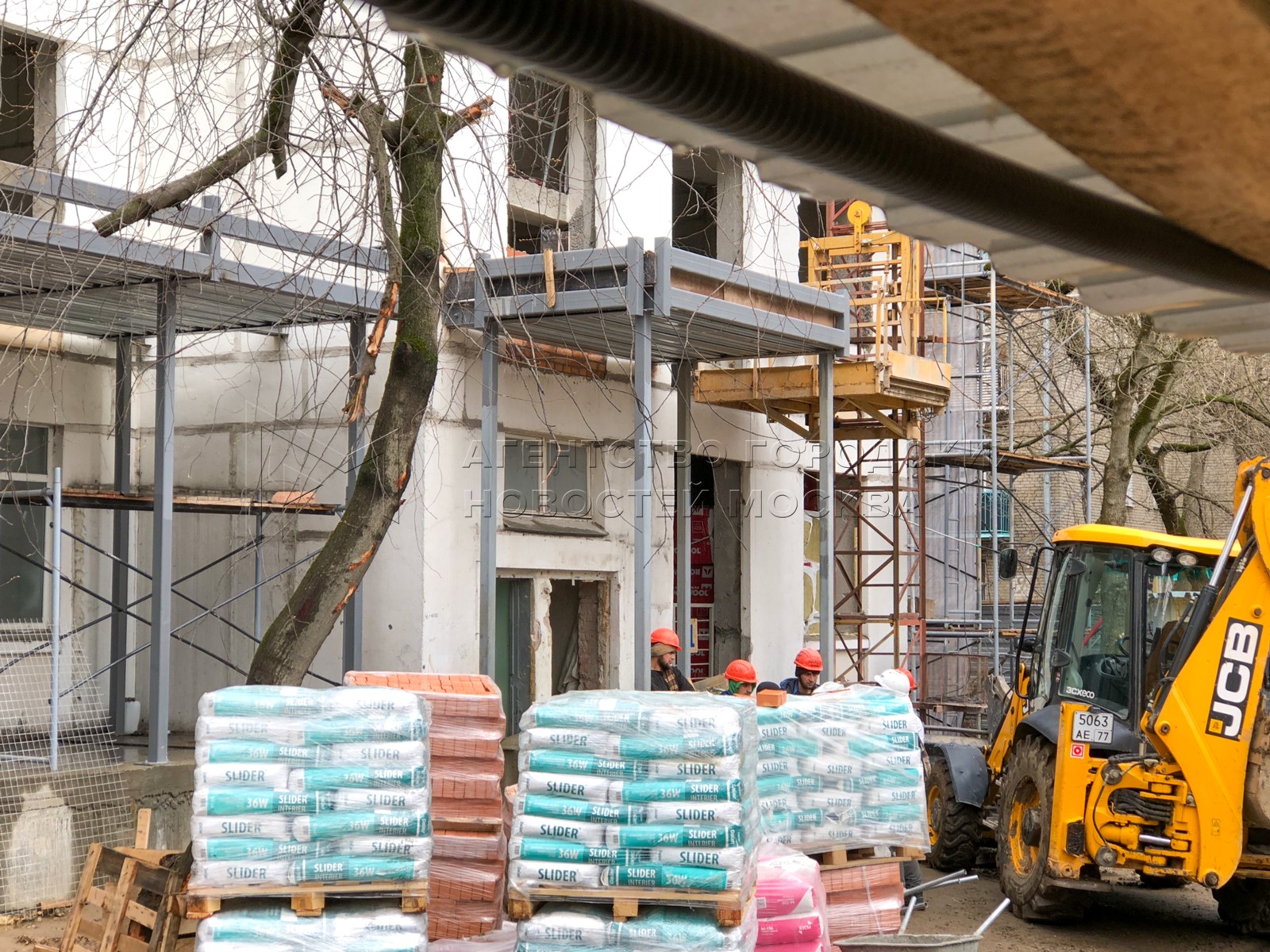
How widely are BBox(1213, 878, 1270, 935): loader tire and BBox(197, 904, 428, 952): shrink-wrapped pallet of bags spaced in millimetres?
6791

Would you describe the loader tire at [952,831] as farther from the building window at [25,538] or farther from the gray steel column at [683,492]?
the building window at [25,538]

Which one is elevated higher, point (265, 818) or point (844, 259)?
point (844, 259)

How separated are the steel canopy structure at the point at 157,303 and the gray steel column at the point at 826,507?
4364mm

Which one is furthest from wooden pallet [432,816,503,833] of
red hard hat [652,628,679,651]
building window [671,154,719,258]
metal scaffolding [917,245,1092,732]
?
building window [671,154,719,258]

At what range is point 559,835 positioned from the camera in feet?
22.4

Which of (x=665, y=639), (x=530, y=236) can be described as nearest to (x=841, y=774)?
(x=665, y=639)

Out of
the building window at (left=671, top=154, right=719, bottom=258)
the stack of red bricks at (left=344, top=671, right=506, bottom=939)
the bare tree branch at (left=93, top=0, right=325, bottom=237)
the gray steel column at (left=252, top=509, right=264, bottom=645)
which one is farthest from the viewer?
the building window at (left=671, top=154, right=719, bottom=258)

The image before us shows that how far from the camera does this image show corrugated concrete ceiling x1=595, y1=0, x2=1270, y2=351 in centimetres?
166

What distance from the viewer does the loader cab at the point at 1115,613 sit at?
409 inches

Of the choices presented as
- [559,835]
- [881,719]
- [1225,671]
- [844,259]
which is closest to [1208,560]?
[1225,671]

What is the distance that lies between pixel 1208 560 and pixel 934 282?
1069 centimetres

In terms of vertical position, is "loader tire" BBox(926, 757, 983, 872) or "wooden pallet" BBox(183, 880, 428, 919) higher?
"wooden pallet" BBox(183, 880, 428, 919)

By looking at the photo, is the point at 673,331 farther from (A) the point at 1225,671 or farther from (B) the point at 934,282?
(B) the point at 934,282

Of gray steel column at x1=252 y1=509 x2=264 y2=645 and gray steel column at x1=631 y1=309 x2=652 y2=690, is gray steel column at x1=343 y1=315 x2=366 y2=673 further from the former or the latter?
gray steel column at x1=631 y1=309 x2=652 y2=690
